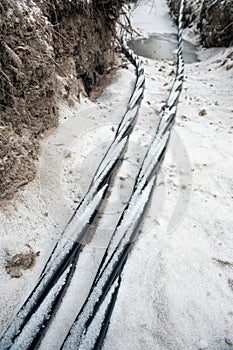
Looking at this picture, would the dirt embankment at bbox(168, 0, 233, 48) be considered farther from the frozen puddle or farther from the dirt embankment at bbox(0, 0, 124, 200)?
the dirt embankment at bbox(0, 0, 124, 200)

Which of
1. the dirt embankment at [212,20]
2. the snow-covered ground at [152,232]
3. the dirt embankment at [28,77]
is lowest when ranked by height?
the snow-covered ground at [152,232]

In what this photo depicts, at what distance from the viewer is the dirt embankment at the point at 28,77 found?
2.85ft

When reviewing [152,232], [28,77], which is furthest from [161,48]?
[152,232]

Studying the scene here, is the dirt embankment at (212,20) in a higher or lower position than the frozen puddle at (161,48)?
higher

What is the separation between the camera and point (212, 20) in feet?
12.1

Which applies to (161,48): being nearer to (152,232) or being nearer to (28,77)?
(28,77)

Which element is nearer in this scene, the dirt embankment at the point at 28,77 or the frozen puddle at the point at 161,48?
the dirt embankment at the point at 28,77

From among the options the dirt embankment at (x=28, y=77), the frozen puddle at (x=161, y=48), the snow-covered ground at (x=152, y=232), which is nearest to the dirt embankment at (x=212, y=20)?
the frozen puddle at (x=161, y=48)

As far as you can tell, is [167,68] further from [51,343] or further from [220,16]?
[51,343]

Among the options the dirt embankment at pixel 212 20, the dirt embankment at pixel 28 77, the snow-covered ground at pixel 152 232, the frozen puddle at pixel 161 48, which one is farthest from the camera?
the frozen puddle at pixel 161 48

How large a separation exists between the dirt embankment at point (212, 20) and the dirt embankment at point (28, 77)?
2520 millimetres

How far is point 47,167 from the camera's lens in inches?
40.7

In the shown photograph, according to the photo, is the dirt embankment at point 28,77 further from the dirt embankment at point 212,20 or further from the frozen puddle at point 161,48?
the dirt embankment at point 212,20

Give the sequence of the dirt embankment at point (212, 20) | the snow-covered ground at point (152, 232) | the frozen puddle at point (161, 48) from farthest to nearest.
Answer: the frozen puddle at point (161, 48) → the dirt embankment at point (212, 20) → the snow-covered ground at point (152, 232)
